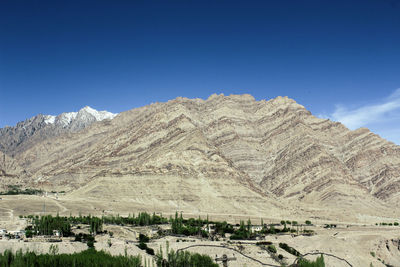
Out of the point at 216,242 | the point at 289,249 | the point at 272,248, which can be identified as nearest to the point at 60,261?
the point at 216,242

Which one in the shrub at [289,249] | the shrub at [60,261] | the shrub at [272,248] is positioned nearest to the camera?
the shrub at [60,261]

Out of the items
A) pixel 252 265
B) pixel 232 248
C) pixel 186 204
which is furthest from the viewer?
pixel 186 204

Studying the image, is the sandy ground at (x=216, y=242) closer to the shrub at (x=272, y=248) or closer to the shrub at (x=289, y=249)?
the shrub at (x=289, y=249)

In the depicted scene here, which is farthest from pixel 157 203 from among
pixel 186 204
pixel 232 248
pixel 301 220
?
pixel 232 248

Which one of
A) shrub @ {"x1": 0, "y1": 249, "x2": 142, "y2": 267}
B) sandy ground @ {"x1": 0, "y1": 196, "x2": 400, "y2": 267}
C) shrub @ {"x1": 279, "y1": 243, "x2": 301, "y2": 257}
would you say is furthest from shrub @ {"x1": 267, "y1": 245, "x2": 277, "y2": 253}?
shrub @ {"x1": 0, "y1": 249, "x2": 142, "y2": 267}

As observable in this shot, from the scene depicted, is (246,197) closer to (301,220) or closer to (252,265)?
(301,220)

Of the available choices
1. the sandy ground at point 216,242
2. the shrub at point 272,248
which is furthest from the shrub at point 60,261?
the shrub at point 272,248

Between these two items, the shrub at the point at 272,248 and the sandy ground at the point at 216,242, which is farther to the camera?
the shrub at the point at 272,248

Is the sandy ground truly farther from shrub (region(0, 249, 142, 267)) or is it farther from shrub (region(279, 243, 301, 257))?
shrub (region(0, 249, 142, 267))

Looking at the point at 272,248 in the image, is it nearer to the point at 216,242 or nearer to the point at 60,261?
the point at 216,242

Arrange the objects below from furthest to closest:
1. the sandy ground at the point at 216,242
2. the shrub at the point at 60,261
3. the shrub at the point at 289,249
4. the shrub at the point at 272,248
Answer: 1. the shrub at the point at 289,249
2. the shrub at the point at 272,248
3. the sandy ground at the point at 216,242
4. the shrub at the point at 60,261

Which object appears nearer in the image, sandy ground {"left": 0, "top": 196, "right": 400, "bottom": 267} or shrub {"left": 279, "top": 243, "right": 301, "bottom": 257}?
sandy ground {"left": 0, "top": 196, "right": 400, "bottom": 267}
